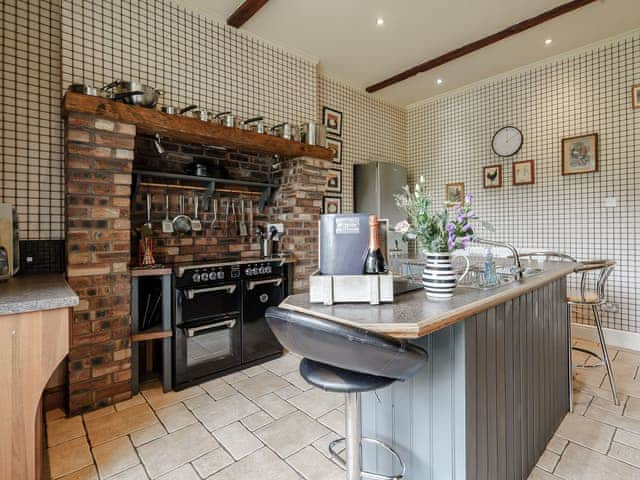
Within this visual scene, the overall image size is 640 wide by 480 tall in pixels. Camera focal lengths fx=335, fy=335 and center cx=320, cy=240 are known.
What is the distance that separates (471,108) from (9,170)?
4.89m

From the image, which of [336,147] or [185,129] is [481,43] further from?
[185,129]

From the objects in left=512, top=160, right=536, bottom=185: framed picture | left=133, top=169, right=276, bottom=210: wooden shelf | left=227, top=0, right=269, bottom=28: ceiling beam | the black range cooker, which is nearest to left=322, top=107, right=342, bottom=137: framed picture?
left=133, top=169, right=276, bottom=210: wooden shelf

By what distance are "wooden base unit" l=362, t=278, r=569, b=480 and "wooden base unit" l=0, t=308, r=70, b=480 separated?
138 centimetres

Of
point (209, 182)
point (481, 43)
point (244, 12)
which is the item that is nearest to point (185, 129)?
point (209, 182)

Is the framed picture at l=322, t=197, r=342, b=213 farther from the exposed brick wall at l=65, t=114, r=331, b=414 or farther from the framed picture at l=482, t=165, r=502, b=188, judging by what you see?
the exposed brick wall at l=65, t=114, r=331, b=414

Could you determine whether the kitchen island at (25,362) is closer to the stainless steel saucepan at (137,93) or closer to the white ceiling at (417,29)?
the stainless steel saucepan at (137,93)

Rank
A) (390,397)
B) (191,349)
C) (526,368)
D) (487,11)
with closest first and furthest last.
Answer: (390,397), (526,368), (191,349), (487,11)

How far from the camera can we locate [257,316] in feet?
9.77

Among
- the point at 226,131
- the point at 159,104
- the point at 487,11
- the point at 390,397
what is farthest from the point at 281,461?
the point at 487,11

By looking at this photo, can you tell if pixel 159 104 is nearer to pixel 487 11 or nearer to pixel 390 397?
pixel 390 397

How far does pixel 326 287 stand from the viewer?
1.27 metres

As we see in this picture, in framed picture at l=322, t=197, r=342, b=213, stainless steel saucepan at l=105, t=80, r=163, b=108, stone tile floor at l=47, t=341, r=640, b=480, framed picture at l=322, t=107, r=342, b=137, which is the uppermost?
framed picture at l=322, t=107, r=342, b=137

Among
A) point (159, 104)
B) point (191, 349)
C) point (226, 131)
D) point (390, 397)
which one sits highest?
point (159, 104)

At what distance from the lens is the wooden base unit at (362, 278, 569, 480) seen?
123 cm
